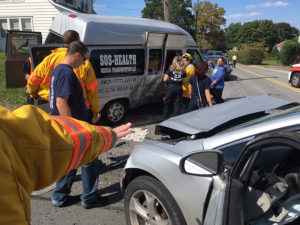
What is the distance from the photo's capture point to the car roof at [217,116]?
2555 mm

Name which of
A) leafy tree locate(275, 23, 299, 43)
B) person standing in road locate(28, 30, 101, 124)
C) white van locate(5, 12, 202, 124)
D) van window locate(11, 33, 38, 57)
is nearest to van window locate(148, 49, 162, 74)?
white van locate(5, 12, 202, 124)

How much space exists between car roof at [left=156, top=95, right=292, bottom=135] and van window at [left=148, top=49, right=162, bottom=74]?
3.72 meters

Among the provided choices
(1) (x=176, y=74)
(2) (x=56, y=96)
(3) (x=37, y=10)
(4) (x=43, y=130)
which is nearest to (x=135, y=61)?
(1) (x=176, y=74)

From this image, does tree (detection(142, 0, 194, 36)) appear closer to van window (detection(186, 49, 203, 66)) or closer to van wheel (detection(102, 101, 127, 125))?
van window (detection(186, 49, 203, 66))

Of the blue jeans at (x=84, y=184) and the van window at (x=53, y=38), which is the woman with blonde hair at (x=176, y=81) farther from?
the van window at (x=53, y=38)

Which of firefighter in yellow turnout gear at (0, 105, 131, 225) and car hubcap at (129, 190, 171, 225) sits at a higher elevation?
firefighter in yellow turnout gear at (0, 105, 131, 225)

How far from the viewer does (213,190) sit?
1745mm

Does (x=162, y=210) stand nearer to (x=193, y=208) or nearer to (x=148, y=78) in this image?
(x=193, y=208)

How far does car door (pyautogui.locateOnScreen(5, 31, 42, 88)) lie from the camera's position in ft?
18.9

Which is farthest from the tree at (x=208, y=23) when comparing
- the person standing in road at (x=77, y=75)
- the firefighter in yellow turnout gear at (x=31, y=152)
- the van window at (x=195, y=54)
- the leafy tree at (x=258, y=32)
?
the firefighter in yellow turnout gear at (x=31, y=152)

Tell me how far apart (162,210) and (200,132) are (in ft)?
2.67

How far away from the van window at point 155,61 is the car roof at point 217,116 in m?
3.72

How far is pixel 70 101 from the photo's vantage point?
2730 mm

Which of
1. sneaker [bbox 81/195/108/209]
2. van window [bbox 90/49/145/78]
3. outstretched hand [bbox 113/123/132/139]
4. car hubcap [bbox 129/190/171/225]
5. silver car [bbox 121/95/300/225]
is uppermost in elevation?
van window [bbox 90/49/145/78]
